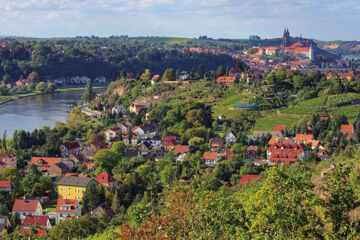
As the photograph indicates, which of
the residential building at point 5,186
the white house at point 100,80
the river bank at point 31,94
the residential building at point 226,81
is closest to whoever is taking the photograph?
the residential building at point 5,186

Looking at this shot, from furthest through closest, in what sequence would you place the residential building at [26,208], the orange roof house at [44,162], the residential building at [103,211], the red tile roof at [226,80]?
the red tile roof at [226,80], the orange roof house at [44,162], the residential building at [26,208], the residential building at [103,211]

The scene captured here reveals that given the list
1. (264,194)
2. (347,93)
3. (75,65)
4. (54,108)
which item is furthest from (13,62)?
(264,194)

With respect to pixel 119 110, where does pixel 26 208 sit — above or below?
below

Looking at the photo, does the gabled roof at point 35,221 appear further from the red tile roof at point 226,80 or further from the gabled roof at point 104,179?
the red tile roof at point 226,80

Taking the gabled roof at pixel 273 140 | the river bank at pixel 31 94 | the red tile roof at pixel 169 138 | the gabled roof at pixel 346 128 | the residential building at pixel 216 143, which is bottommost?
the river bank at pixel 31 94

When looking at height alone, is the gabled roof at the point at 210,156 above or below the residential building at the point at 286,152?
below

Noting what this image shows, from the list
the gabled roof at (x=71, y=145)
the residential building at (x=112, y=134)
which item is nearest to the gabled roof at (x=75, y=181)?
the gabled roof at (x=71, y=145)

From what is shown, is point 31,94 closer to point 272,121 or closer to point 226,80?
point 226,80

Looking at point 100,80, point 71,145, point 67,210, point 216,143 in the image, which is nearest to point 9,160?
point 71,145
